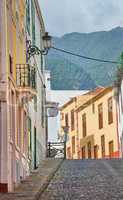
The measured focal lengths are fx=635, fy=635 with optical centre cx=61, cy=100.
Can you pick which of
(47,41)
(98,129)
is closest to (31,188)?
(47,41)

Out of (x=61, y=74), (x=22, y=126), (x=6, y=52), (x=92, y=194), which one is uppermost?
(x=61, y=74)

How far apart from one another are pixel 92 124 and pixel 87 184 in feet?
114

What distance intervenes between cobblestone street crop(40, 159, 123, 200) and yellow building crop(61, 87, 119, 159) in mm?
21835

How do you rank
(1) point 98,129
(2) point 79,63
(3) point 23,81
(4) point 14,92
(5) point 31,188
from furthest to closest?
(2) point 79,63, (1) point 98,129, (3) point 23,81, (4) point 14,92, (5) point 31,188

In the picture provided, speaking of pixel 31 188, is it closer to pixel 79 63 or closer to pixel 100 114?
pixel 100 114

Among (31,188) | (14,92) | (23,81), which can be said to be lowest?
(31,188)

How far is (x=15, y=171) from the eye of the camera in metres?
15.0

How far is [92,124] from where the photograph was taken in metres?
50.5

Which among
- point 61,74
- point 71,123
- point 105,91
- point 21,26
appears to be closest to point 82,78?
point 61,74

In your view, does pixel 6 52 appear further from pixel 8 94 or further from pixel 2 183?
pixel 2 183

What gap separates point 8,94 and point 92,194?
9.21 ft

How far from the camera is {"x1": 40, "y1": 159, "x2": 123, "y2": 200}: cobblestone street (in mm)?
13023

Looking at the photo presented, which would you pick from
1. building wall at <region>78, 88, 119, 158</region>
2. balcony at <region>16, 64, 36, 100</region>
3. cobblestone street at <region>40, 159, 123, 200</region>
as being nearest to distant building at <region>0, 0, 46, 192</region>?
balcony at <region>16, 64, 36, 100</region>

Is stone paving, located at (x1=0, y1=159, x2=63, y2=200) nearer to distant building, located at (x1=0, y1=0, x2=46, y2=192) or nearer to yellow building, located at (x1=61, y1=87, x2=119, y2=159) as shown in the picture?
distant building, located at (x1=0, y1=0, x2=46, y2=192)
